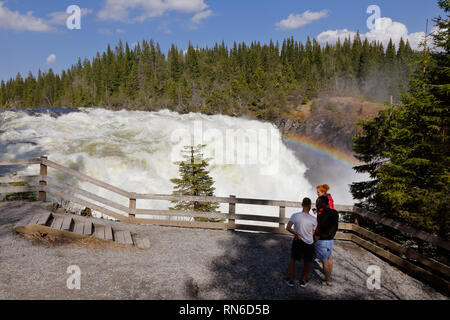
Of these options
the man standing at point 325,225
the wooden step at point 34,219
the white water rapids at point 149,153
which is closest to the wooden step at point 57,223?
the wooden step at point 34,219

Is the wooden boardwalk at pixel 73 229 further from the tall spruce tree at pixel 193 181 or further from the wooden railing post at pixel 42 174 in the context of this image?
the tall spruce tree at pixel 193 181

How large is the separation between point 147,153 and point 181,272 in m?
16.8

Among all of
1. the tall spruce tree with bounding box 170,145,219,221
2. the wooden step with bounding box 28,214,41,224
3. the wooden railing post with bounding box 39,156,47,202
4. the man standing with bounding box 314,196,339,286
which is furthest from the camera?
the tall spruce tree with bounding box 170,145,219,221

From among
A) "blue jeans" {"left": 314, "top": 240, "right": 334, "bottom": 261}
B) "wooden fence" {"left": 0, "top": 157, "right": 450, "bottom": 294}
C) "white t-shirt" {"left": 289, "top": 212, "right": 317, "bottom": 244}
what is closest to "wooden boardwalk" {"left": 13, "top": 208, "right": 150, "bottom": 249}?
"wooden fence" {"left": 0, "top": 157, "right": 450, "bottom": 294}

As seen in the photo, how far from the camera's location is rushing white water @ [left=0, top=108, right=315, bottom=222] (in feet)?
60.9

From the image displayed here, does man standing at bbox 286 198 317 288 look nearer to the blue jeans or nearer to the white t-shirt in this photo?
the white t-shirt

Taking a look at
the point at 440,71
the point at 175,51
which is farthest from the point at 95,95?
the point at 440,71

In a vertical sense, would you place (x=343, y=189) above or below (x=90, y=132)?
below

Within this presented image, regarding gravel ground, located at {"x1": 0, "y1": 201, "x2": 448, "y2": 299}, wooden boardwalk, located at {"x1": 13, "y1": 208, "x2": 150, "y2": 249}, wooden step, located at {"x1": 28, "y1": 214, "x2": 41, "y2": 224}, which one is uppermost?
wooden step, located at {"x1": 28, "y1": 214, "x2": 41, "y2": 224}

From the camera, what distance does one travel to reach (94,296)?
15.5 feet

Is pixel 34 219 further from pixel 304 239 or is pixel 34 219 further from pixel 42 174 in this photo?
pixel 304 239

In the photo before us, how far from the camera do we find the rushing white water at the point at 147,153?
60.9ft

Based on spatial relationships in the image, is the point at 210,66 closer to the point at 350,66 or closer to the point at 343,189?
the point at 350,66
